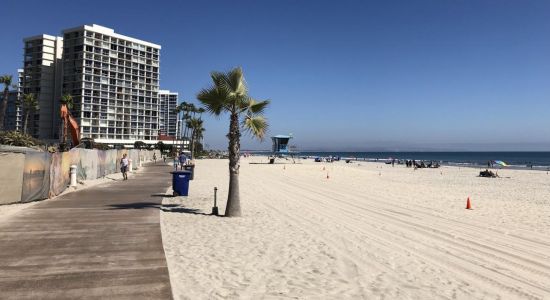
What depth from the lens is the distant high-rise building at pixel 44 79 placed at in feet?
387

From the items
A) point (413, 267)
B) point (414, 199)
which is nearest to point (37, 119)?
point (414, 199)

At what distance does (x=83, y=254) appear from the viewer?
7.41m

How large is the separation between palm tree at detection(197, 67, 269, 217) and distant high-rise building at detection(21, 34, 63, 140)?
11880 cm

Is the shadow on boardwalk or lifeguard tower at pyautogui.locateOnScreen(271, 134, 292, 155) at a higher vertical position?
lifeguard tower at pyautogui.locateOnScreen(271, 134, 292, 155)

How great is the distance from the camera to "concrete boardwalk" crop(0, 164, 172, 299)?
5559mm

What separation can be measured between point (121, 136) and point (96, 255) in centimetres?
12204

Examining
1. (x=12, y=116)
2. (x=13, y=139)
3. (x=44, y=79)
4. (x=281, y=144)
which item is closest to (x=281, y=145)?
(x=281, y=144)

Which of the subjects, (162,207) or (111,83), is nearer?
(162,207)

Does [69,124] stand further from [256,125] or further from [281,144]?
[281,144]

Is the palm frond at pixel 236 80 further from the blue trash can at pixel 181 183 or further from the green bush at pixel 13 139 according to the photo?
the green bush at pixel 13 139

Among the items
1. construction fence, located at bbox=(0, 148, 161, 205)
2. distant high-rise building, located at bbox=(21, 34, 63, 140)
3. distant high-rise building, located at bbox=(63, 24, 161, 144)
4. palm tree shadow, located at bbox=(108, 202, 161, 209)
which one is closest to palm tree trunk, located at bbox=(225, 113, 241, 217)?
palm tree shadow, located at bbox=(108, 202, 161, 209)

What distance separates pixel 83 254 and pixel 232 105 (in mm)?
6496

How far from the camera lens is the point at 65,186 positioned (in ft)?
59.6

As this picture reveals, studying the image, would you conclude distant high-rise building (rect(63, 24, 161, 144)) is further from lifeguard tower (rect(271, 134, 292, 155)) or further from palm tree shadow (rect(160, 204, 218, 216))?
palm tree shadow (rect(160, 204, 218, 216))
